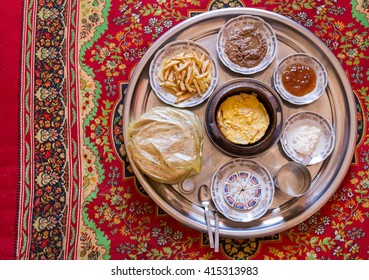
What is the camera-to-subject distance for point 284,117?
6.83ft

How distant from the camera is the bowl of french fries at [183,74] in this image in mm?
2041

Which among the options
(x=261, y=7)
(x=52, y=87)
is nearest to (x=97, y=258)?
(x=52, y=87)

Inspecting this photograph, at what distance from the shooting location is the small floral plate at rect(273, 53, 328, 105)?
81.4 inches

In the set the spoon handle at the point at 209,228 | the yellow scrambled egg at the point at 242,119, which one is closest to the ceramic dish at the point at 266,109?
the yellow scrambled egg at the point at 242,119

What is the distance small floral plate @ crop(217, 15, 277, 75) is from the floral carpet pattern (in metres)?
0.25

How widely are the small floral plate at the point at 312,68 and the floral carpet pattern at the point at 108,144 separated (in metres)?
0.27

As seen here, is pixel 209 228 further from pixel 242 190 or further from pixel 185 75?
pixel 185 75

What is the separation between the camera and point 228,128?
2.01 metres

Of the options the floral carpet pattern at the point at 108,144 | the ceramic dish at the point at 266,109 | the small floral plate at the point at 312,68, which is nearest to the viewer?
the ceramic dish at the point at 266,109

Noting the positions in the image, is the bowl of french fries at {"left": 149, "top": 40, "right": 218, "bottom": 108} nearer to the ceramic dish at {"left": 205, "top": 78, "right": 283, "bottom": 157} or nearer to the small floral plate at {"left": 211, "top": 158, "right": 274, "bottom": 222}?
the ceramic dish at {"left": 205, "top": 78, "right": 283, "bottom": 157}

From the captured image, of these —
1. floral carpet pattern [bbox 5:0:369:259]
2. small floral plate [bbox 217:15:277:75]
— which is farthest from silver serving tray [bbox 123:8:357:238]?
floral carpet pattern [bbox 5:0:369:259]

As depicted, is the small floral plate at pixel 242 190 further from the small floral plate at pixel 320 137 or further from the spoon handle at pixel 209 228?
the small floral plate at pixel 320 137

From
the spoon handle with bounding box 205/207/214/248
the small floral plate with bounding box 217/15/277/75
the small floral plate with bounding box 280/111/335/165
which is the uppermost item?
the small floral plate with bounding box 217/15/277/75

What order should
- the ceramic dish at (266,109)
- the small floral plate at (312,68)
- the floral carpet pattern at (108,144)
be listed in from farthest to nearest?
the floral carpet pattern at (108,144)
the small floral plate at (312,68)
the ceramic dish at (266,109)
